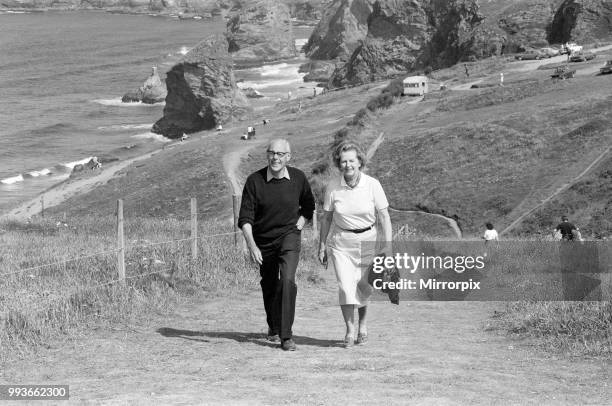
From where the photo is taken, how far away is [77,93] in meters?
117

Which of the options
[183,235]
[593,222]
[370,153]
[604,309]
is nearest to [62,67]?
[370,153]

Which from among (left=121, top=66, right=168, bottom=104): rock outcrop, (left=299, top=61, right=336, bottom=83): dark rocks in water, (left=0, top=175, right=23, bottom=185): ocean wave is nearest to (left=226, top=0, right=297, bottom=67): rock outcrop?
(left=299, top=61, right=336, bottom=83): dark rocks in water

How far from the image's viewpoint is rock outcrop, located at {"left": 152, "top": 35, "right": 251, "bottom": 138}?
9850cm

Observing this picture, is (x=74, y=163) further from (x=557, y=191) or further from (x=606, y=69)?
(x=557, y=191)

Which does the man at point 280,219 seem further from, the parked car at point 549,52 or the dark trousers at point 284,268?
the parked car at point 549,52

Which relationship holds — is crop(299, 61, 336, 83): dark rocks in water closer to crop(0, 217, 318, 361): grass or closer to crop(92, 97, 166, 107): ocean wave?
crop(92, 97, 166, 107): ocean wave

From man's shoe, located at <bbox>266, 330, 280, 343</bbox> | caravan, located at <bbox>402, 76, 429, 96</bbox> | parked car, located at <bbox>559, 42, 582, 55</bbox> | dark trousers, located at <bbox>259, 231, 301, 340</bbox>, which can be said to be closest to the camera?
dark trousers, located at <bbox>259, 231, 301, 340</bbox>

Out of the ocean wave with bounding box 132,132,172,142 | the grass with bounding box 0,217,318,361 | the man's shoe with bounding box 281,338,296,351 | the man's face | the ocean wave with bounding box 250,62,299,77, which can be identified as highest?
the ocean wave with bounding box 250,62,299,77

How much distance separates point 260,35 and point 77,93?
53.0 meters

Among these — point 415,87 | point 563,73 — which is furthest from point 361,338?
point 415,87

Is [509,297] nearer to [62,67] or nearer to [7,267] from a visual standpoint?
[7,267]

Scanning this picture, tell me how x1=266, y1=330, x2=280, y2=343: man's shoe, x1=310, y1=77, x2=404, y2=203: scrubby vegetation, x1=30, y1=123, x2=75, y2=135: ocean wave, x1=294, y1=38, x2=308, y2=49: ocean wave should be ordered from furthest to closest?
x1=294, y1=38, x2=308, y2=49: ocean wave < x1=30, y1=123, x2=75, y2=135: ocean wave < x1=310, y1=77, x2=404, y2=203: scrubby vegetation < x1=266, y1=330, x2=280, y2=343: man's shoe

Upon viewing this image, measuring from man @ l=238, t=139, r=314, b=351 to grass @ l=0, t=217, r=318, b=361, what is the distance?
8.26ft

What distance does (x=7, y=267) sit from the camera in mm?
15922
